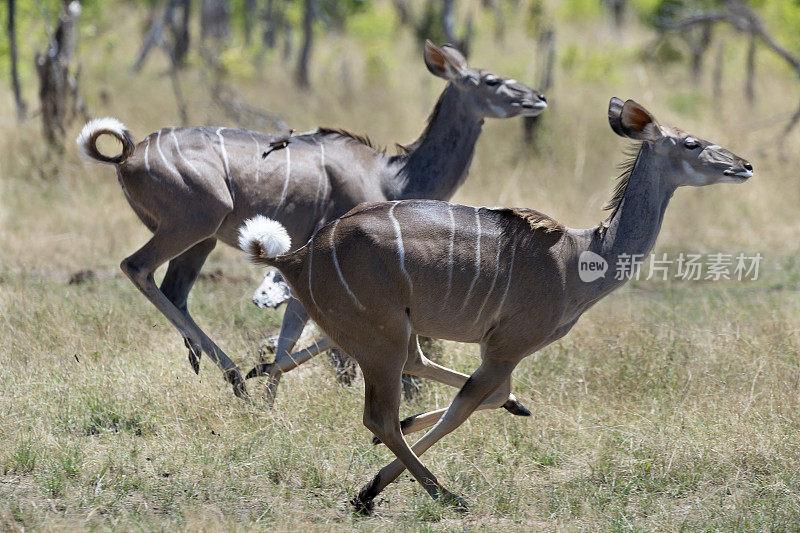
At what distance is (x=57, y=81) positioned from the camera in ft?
36.4

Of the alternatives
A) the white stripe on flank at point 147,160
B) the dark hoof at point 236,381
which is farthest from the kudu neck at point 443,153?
the dark hoof at point 236,381

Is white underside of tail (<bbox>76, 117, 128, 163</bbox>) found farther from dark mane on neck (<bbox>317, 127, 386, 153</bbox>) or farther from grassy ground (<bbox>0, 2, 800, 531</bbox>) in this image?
dark mane on neck (<bbox>317, 127, 386, 153</bbox>)

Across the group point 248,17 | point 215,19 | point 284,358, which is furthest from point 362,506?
point 248,17

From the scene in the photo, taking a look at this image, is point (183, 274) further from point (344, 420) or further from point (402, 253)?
point (402, 253)

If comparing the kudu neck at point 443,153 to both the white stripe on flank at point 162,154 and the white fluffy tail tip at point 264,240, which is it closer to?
the white stripe on flank at point 162,154

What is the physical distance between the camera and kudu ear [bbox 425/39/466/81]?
670 cm

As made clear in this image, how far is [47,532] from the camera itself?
12.1ft

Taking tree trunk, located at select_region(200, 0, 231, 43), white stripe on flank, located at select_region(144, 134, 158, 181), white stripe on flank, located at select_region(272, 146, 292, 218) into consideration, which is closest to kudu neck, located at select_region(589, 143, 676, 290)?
white stripe on flank, located at select_region(272, 146, 292, 218)

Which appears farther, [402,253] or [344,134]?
[344,134]

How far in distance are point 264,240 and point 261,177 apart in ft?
5.88

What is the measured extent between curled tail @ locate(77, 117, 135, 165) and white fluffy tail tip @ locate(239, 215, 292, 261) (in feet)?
5.97

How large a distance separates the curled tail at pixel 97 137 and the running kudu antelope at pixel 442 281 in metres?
1.80

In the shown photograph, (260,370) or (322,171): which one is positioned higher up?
(322,171)

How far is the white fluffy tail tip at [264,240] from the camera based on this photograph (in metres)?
4.21
